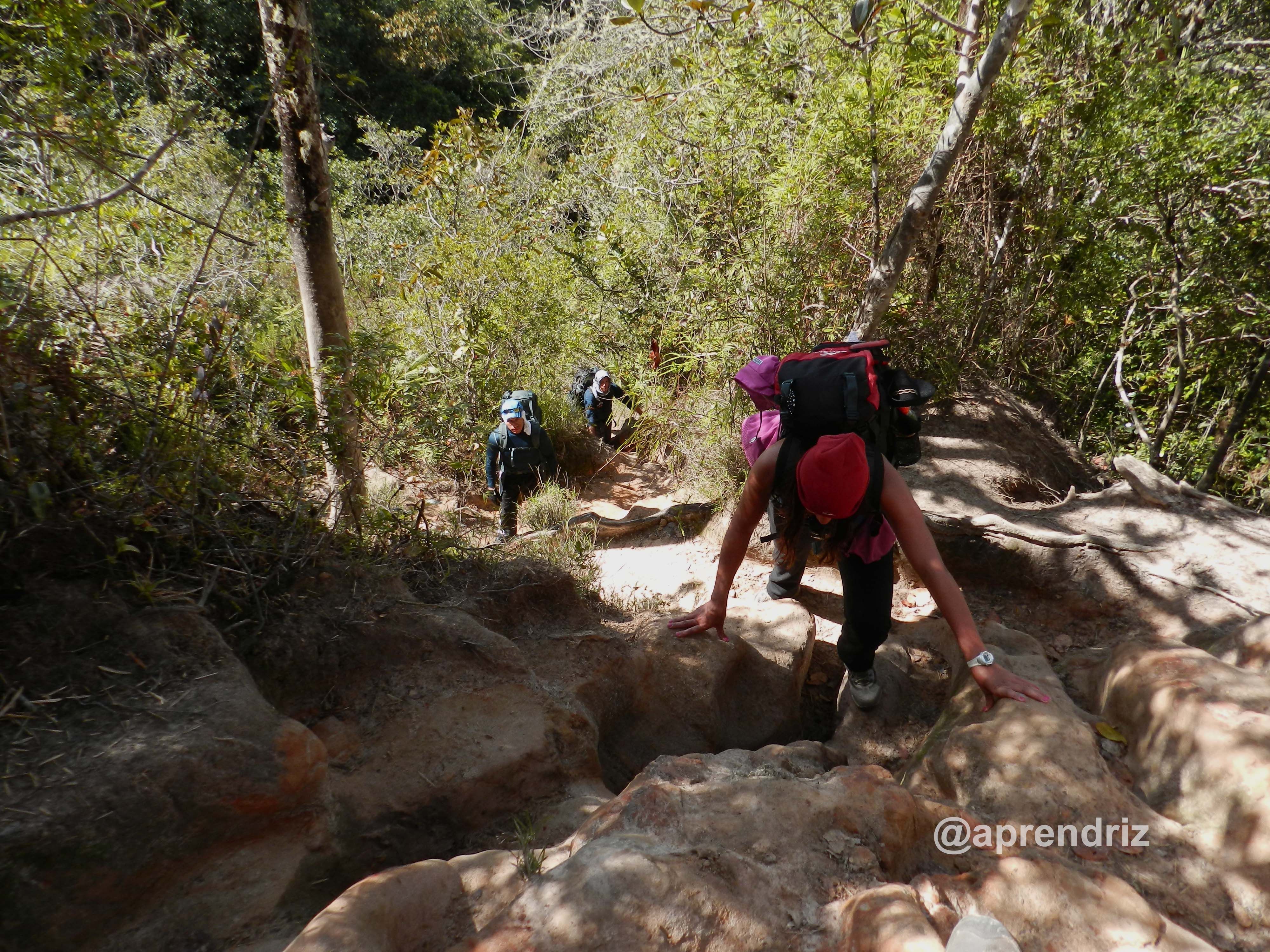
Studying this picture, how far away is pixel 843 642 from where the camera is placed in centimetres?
328

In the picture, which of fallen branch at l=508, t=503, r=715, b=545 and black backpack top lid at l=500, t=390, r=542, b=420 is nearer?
fallen branch at l=508, t=503, r=715, b=545

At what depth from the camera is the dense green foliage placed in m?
2.44

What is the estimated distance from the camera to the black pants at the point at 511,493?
648 centimetres

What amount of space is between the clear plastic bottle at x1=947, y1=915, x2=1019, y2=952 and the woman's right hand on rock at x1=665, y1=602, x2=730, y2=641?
1.51 metres

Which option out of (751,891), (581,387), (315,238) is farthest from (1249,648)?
(581,387)

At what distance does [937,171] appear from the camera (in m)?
4.30

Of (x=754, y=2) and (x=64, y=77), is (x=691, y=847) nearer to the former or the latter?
(x=64, y=77)

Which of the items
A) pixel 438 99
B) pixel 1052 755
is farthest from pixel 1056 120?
pixel 438 99

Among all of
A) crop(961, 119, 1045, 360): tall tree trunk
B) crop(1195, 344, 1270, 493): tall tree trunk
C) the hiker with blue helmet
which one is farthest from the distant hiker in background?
crop(1195, 344, 1270, 493): tall tree trunk

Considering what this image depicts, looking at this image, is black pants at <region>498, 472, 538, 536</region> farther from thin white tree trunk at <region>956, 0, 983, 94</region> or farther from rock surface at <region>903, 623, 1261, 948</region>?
thin white tree trunk at <region>956, 0, 983, 94</region>

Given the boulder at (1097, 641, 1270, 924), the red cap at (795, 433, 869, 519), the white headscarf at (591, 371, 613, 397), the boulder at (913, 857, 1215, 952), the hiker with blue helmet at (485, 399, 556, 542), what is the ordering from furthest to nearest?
the white headscarf at (591, 371, 613, 397), the hiker with blue helmet at (485, 399, 556, 542), the red cap at (795, 433, 869, 519), the boulder at (1097, 641, 1270, 924), the boulder at (913, 857, 1215, 952)

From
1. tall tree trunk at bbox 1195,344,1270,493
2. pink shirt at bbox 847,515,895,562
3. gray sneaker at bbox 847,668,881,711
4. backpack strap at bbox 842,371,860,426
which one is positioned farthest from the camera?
tall tree trunk at bbox 1195,344,1270,493

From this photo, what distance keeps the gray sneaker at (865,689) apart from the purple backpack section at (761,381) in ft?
4.37

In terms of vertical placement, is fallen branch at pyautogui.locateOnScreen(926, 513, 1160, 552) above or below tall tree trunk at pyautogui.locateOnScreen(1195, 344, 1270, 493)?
below
